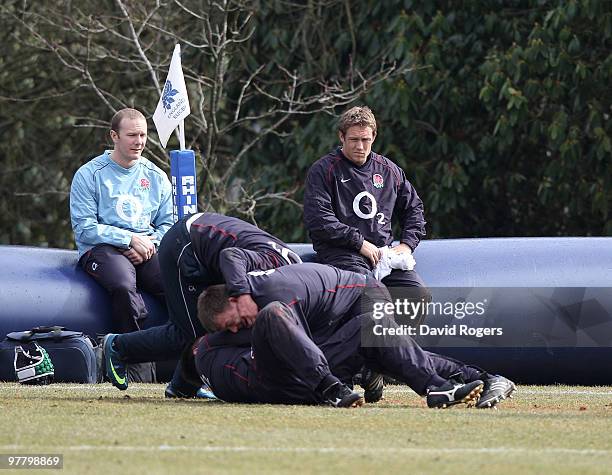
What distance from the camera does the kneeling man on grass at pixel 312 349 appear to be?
22.8ft

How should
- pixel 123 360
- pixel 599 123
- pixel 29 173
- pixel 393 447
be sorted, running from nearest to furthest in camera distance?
1. pixel 393 447
2. pixel 123 360
3. pixel 599 123
4. pixel 29 173

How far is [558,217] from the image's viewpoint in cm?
1536

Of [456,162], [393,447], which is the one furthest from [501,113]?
[393,447]

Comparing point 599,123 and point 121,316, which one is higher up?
point 599,123

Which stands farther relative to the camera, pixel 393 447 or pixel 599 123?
pixel 599 123

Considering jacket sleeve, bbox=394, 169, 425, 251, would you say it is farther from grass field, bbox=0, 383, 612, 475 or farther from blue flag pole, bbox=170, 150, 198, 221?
grass field, bbox=0, 383, 612, 475

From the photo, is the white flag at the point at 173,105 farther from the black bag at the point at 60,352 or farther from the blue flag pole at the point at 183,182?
the black bag at the point at 60,352

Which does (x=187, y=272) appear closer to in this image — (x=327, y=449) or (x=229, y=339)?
(x=229, y=339)

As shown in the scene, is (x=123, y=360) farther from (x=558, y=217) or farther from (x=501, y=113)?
(x=558, y=217)

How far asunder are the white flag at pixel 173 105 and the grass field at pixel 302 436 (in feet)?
8.84

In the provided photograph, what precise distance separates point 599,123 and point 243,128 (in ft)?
13.8

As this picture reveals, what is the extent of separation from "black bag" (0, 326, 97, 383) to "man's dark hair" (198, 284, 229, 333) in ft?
6.68

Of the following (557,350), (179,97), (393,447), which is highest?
(179,97)

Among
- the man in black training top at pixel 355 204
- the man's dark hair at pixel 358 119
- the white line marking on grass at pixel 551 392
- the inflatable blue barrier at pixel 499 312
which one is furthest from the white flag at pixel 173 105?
the white line marking on grass at pixel 551 392
